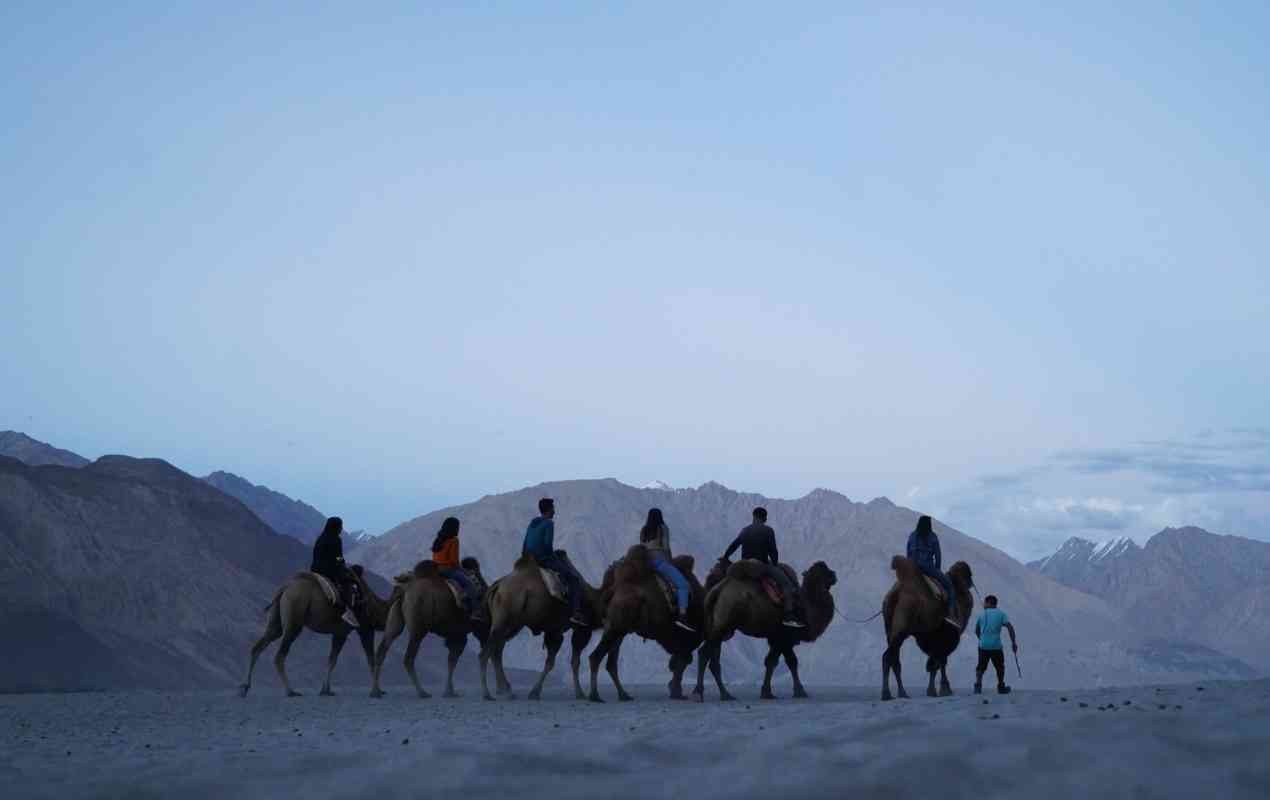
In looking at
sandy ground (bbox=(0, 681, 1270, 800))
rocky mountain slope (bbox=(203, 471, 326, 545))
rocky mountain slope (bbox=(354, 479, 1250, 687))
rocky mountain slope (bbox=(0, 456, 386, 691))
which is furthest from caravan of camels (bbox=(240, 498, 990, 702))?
rocky mountain slope (bbox=(203, 471, 326, 545))

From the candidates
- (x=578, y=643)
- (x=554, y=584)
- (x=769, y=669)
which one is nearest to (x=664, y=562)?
(x=554, y=584)

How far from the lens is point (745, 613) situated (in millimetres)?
20266

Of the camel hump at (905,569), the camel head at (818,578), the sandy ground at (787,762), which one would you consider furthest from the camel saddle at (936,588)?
the sandy ground at (787,762)

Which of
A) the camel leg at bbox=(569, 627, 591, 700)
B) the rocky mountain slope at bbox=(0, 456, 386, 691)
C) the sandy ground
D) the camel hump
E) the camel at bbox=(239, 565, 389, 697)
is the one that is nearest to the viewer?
the sandy ground

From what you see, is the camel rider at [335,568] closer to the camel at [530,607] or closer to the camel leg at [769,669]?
the camel at [530,607]

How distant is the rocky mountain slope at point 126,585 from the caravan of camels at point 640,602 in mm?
37045

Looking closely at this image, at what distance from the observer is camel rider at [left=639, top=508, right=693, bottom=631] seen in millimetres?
20250

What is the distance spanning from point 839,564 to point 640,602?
127m

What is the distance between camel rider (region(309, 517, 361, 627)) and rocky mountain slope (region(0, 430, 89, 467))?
93791 millimetres

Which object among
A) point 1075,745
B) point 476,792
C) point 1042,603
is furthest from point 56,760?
point 1042,603

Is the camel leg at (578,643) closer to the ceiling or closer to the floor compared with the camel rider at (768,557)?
closer to the floor

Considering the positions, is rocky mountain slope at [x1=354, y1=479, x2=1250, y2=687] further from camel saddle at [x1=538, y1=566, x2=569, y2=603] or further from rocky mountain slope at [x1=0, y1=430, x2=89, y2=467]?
camel saddle at [x1=538, y1=566, x2=569, y2=603]

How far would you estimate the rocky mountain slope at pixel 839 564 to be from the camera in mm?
117625

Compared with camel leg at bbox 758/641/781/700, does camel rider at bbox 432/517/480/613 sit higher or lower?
higher
